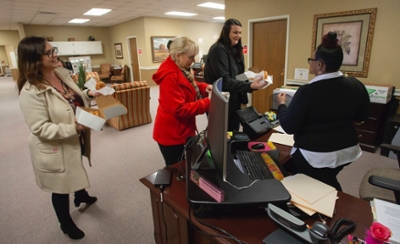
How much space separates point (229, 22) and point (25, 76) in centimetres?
153

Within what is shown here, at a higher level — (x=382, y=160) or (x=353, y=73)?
(x=353, y=73)

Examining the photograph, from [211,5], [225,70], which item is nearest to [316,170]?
[225,70]

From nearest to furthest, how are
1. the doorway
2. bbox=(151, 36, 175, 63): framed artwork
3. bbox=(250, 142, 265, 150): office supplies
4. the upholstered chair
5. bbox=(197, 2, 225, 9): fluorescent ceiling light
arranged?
bbox=(250, 142, 265, 150): office supplies < the upholstered chair < the doorway < bbox=(197, 2, 225, 9): fluorescent ceiling light < bbox=(151, 36, 175, 63): framed artwork

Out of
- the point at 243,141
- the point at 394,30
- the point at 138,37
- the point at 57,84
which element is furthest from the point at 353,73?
the point at 138,37

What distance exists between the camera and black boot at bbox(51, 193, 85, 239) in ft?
5.57

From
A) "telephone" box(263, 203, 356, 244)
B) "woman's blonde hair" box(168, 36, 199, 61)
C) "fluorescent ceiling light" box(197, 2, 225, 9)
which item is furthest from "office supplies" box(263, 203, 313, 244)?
"fluorescent ceiling light" box(197, 2, 225, 9)

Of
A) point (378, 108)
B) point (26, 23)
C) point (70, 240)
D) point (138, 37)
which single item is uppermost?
point (26, 23)

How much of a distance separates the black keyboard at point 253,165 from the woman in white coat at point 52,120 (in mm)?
1038

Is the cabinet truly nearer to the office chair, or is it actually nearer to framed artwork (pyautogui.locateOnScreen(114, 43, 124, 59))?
framed artwork (pyautogui.locateOnScreen(114, 43, 124, 59))

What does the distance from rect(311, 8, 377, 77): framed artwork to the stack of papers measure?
3.24 m

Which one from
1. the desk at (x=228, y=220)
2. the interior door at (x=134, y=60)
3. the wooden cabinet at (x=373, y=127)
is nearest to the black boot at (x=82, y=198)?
the desk at (x=228, y=220)

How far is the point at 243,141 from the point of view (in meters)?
1.54

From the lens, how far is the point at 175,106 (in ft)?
4.68

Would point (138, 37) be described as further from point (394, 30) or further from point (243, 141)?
point (243, 141)
